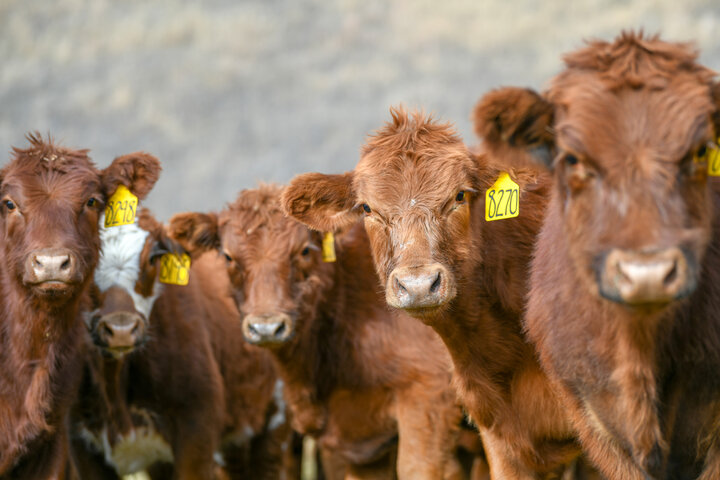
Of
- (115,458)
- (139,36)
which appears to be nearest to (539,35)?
(139,36)

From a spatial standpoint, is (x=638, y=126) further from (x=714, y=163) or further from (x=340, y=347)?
(x=340, y=347)

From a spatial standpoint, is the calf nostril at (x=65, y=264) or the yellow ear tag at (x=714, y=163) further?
the calf nostril at (x=65, y=264)

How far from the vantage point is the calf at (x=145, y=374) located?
23.5 feet

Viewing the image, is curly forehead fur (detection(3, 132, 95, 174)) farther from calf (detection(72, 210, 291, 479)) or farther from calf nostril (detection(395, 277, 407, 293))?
calf nostril (detection(395, 277, 407, 293))

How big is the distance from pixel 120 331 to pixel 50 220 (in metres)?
1.20

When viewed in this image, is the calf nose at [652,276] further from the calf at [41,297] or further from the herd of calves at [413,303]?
the calf at [41,297]

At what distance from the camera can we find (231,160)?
22.5m

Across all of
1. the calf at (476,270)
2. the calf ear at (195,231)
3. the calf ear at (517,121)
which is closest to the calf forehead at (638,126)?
the calf ear at (517,121)

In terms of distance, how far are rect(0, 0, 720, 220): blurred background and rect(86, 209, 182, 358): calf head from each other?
1319 centimetres

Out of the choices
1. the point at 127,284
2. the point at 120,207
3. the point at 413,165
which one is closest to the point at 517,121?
the point at 413,165

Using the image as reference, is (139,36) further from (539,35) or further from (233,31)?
(539,35)

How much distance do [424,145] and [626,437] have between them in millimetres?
2274

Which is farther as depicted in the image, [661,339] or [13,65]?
[13,65]

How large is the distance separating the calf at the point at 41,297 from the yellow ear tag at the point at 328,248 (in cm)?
Result: 168
